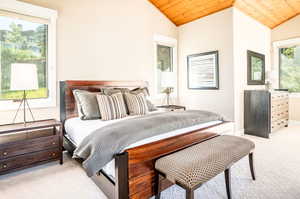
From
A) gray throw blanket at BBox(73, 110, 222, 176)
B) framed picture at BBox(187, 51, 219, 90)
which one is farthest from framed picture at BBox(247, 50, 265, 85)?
gray throw blanket at BBox(73, 110, 222, 176)

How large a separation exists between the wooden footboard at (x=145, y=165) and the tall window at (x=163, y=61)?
9.25 ft

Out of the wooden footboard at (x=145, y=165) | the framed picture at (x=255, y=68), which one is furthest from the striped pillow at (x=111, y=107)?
the framed picture at (x=255, y=68)

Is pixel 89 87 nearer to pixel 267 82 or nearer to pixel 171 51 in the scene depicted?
pixel 171 51

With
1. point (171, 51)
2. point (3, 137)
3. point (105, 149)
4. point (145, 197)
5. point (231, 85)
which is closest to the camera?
point (105, 149)

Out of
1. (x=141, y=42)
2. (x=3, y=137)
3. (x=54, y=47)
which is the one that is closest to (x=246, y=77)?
(x=141, y=42)

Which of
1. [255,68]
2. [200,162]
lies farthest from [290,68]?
[200,162]

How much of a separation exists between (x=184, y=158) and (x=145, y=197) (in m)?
0.51

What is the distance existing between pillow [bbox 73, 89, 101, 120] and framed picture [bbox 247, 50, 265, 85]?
3498 millimetres

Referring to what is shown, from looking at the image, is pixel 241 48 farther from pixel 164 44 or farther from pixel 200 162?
pixel 200 162

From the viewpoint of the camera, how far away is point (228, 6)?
12.1ft

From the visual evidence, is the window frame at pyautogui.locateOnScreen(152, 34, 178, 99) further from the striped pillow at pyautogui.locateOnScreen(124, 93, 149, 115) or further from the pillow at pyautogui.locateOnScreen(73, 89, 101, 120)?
the pillow at pyautogui.locateOnScreen(73, 89, 101, 120)

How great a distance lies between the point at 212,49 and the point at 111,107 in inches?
110

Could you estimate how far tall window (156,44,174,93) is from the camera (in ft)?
14.9

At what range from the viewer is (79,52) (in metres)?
3.14
